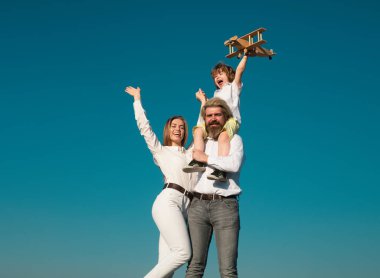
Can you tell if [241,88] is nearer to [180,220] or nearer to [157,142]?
[157,142]

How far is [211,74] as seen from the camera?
975cm

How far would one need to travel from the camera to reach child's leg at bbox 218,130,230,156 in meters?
6.73

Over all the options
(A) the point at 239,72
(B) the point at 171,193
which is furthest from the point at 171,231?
(A) the point at 239,72

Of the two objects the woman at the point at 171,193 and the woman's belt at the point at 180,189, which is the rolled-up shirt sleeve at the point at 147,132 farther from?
the woman's belt at the point at 180,189

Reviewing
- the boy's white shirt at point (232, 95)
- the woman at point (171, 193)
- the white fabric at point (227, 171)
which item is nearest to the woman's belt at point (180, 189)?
the woman at point (171, 193)

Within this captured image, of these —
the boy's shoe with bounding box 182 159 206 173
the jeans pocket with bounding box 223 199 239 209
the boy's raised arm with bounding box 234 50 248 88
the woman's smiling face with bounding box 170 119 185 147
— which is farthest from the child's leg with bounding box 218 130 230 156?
the boy's raised arm with bounding box 234 50 248 88

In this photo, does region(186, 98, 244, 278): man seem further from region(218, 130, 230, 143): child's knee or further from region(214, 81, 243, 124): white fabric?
region(214, 81, 243, 124): white fabric

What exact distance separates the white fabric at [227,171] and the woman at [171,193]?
Answer: 28.2 inches

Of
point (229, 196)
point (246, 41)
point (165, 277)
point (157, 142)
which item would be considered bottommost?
point (165, 277)

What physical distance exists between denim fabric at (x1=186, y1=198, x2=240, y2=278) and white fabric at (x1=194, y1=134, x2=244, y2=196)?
162mm

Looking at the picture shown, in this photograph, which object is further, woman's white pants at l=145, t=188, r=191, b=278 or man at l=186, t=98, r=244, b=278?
woman's white pants at l=145, t=188, r=191, b=278

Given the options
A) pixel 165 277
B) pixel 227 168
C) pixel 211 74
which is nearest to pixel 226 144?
pixel 227 168

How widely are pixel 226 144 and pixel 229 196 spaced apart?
83 cm

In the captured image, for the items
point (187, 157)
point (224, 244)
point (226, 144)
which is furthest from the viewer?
point (187, 157)
